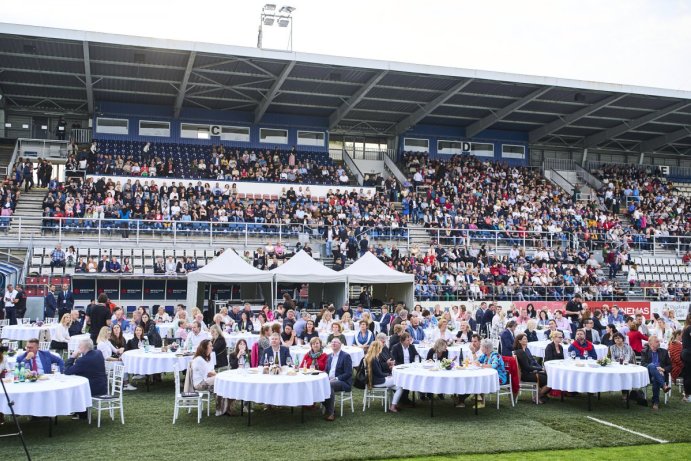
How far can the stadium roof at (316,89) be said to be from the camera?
30891 millimetres

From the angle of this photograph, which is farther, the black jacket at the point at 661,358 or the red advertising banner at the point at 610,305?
the red advertising banner at the point at 610,305

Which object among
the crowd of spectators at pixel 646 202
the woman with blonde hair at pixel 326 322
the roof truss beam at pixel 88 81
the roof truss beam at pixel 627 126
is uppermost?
the roof truss beam at pixel 627 126

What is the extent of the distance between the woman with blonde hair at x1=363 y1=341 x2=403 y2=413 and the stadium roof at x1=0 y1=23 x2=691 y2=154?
21048mm

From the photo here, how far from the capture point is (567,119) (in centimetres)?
4097

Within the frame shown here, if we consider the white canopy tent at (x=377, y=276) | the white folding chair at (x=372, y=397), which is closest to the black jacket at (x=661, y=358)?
the white folding chair at (x=372, y=397)

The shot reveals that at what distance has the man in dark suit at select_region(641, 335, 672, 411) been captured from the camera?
12.5 meters

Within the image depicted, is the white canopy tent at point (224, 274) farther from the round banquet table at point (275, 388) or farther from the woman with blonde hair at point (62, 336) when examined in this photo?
the round banquet table at point (275, 388)

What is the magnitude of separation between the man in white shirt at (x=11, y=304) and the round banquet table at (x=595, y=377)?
14361 millimetres

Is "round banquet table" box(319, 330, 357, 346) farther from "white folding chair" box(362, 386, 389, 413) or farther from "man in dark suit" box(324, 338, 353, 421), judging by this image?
"man in dark suit" box(324, 338, 353, 421)

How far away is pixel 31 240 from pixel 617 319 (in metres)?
19.5

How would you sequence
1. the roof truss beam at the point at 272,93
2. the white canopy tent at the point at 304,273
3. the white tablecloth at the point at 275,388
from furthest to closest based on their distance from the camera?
the roof truss beam at the point at 272,93, the white canopy tent at the point at 304,273, the white tablecloth at the point at 275,388

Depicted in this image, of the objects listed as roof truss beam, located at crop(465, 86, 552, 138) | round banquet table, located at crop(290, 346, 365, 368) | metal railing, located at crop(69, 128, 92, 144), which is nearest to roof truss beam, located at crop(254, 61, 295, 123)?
metal railing, located at crop(69, 128, 92, 144)

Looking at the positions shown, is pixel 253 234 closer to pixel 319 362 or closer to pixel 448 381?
pixel 319 362

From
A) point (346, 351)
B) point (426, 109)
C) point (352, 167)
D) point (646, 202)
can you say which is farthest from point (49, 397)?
point (646, 202)
